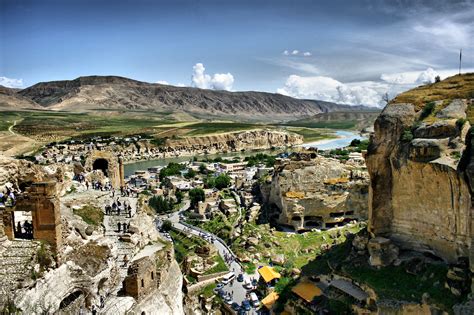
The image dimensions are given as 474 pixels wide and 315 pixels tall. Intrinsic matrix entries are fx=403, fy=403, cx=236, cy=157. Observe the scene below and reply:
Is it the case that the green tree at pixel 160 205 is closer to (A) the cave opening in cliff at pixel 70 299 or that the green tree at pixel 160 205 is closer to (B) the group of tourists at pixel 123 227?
(B) the group of tourists at pixel 123 227


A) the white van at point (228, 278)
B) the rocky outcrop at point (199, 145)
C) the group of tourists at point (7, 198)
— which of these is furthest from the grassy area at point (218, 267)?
the rocky outcrop at point (199, 145)

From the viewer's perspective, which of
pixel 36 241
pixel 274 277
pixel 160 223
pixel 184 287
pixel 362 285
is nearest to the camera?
pixel 36 241

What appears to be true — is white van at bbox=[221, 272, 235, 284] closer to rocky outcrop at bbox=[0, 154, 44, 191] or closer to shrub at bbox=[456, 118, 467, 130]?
rocky outcrop at bbox=[0, 154, 44, 191]

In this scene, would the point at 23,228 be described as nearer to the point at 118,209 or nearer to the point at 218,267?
the point at 118,209

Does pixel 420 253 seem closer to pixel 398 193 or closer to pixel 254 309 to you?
pixel 398 193

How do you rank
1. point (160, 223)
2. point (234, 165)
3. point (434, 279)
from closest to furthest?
1. point (434, 279)
2. point (160, 223)
3. point (234, 165)

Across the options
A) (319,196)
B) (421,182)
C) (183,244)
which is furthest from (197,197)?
(421,182)

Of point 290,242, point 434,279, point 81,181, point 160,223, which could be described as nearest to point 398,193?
point 434,279
